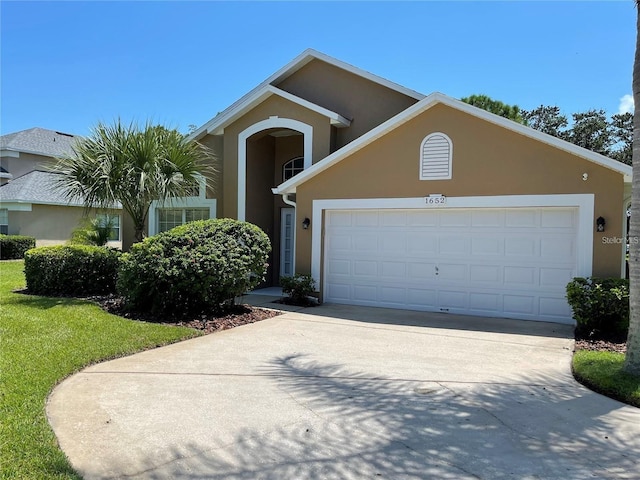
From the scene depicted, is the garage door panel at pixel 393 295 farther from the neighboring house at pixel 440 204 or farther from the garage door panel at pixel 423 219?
the garage door panel at pixel 423 219

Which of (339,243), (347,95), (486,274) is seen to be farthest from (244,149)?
(486,274)

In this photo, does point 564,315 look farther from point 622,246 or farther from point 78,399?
→ point 78,399

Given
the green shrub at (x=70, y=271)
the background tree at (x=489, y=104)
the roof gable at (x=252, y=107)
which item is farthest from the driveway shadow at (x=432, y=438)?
the background tree at (x=489, y=104)

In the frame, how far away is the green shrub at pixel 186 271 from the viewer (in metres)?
9.30

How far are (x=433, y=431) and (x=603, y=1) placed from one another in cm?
853

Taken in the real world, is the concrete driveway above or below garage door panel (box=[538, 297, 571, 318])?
below

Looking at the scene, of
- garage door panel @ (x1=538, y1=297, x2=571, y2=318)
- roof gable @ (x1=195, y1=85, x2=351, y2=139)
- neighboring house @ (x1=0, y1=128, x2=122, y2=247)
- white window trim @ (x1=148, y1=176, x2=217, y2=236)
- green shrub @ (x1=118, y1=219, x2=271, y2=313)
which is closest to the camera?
green shrub @ (x1=118, y1=219, x2=271, y2=313)

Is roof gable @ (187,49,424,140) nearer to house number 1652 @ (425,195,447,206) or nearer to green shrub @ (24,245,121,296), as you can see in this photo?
house number 1652 @ (425,195,447,206)

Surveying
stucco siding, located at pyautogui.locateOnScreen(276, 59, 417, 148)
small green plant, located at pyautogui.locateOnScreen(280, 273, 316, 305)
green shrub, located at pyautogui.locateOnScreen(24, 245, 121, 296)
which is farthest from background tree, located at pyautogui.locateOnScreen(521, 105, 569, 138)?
green shrub, located at pyautogui.locateOnScreen(24, 245, 121, 296)

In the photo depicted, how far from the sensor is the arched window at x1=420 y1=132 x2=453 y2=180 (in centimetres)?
1058

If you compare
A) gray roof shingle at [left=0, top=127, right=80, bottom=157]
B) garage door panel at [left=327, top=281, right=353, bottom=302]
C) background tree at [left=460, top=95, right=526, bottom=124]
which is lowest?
garage door panel at [left=327, top=281, right=353, bottom=302]

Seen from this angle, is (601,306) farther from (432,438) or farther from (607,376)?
(432,438)

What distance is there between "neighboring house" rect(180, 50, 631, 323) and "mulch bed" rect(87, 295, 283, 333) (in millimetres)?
2255

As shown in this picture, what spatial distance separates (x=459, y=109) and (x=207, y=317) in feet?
23.3
